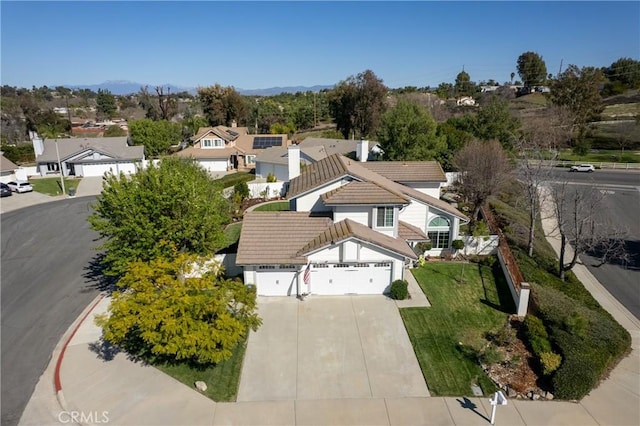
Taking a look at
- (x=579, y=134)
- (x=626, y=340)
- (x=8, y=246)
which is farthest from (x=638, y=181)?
(x=8, y=246)

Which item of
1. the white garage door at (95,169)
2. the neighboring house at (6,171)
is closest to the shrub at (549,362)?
the white garage door at (95,169)

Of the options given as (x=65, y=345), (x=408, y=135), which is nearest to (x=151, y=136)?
(x=408, y=135)

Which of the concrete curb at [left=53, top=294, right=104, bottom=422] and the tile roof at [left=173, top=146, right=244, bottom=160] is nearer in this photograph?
the concrete curb at [left=53, top=294, right=104, bottom=422]

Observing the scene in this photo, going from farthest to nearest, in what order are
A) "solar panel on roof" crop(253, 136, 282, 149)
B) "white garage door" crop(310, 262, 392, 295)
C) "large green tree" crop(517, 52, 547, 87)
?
1. "large green tree" crop(517, 52, 547, 87)
2. "solar panel on roof" crop(253, 136, 282, 149)
3. "white garage door" crop(310, 262, 392, 295)

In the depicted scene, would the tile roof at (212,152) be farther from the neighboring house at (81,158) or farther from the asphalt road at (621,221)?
the asphalt road at (621,221)

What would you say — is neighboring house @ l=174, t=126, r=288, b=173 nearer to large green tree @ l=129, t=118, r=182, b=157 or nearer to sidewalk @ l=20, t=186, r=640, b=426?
large green tree @ l=129, t=118, r=182, b=157

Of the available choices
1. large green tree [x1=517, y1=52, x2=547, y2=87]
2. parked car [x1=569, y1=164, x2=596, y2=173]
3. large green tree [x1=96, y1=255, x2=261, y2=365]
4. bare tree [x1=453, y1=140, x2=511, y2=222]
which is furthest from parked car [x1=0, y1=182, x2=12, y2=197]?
large green tree [x1=517, y1=52, x2=547, y2=87]
